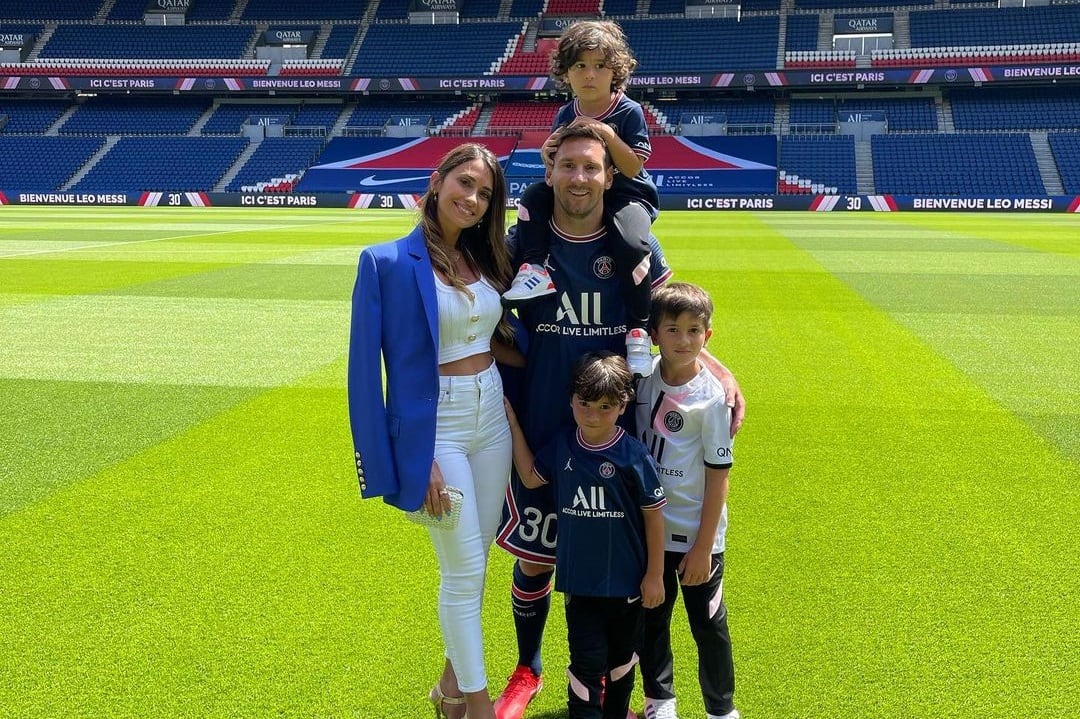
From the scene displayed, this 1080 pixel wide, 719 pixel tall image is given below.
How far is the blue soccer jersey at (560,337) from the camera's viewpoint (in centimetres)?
293

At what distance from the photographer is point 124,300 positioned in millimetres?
11586

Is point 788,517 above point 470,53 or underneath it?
underneath

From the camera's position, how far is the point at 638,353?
9.45ft

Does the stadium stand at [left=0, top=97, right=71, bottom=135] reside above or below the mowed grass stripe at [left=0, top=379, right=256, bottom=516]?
above

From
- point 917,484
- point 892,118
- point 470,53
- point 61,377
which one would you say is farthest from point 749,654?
point 470,53

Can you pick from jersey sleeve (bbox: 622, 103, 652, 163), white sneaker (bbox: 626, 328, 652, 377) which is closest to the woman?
white sneaker (bbox: 626, 328, 652, 377)

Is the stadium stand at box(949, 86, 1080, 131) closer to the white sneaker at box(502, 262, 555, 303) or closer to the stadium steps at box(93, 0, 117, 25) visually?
the white sneaker at box(502, 262, 555, 303)

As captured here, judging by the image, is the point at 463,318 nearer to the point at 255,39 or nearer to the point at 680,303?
the point at 680,303

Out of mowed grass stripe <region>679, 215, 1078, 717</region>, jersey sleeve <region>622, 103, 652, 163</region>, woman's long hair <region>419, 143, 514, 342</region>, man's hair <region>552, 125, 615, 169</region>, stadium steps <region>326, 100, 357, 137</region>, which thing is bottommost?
mowed grass stripe <region>679, 215, 1078, 717</region>

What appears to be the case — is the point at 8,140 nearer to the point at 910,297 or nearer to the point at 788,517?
the point at 910,297

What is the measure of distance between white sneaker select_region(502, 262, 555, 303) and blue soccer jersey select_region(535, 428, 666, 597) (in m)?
0.54

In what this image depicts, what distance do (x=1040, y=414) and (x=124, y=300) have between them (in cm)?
1120

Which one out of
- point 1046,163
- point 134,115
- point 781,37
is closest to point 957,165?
point 1046,163

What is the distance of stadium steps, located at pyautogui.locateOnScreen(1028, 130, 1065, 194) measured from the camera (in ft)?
119
